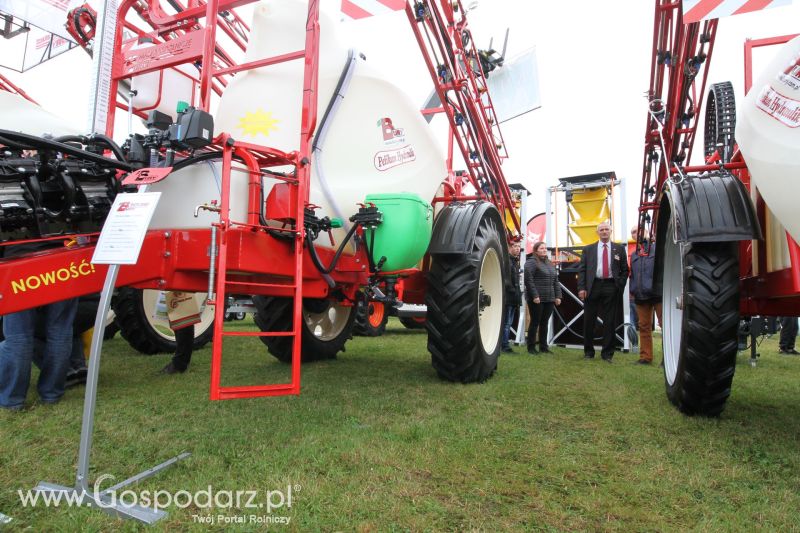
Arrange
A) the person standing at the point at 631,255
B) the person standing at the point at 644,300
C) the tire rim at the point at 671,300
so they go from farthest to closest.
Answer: the person standing at the point at 631,255 → the person standing at the point at 644,300 → the tire rim at the point at 671,300

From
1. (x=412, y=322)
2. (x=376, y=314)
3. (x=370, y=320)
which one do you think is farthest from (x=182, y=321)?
(x=412, y=322)

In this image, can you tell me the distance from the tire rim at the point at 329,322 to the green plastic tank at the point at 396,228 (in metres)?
2.03

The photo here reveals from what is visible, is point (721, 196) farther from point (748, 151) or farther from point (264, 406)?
point (264, 406)

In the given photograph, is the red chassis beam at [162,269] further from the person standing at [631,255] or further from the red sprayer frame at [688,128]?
the person standing at [631,255]

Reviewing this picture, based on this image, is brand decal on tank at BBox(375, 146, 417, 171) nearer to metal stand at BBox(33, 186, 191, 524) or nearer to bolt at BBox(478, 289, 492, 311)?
bolt at BBox(478, 289, 492, 311)

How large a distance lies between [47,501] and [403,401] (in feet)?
6.55

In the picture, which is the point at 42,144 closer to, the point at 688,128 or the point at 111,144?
the point at 111,144

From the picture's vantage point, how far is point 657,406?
3.31 metres

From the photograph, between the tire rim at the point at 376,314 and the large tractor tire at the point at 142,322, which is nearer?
the large tractor tire at the point at 142,322

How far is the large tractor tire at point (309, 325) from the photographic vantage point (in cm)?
469

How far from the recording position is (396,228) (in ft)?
10.4

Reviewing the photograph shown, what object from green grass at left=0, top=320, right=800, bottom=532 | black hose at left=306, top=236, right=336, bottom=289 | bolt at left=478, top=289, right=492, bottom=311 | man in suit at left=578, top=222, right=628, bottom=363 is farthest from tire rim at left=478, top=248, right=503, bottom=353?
man in suit at left=578, top=222, right=628, bottom=363

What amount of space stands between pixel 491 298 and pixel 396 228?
1703mm

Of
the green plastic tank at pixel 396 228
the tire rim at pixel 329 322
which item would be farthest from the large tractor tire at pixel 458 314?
the tire rim at pixel 329 322
